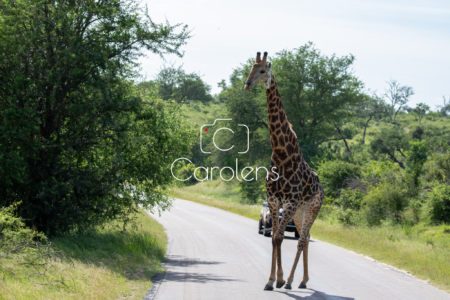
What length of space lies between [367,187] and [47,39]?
18.6 m

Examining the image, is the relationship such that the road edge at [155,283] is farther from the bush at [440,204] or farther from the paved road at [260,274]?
the bush at [440,204]

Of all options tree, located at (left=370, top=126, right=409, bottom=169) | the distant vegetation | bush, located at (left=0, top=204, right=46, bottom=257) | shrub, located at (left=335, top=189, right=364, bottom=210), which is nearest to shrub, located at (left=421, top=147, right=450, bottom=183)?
the distant vegetation

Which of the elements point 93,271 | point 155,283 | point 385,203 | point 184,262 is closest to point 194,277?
point 155,283

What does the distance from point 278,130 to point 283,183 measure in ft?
3.66

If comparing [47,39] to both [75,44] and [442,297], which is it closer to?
[75,44]

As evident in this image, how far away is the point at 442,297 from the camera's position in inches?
348

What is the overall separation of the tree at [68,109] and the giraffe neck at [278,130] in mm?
4996

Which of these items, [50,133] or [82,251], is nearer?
[82,251]

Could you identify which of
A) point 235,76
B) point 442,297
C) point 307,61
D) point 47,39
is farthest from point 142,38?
point 235,76

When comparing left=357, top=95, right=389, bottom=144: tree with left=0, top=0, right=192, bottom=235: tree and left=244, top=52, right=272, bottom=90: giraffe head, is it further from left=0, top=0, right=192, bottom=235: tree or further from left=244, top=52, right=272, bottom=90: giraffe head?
left=244, top=52, right=272, bottom=90: giraffe head

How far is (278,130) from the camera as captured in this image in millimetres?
9430

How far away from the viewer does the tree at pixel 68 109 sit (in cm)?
1198

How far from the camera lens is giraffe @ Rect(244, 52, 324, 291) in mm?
8836

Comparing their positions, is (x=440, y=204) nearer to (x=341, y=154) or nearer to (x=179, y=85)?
(x=341, y=154)
